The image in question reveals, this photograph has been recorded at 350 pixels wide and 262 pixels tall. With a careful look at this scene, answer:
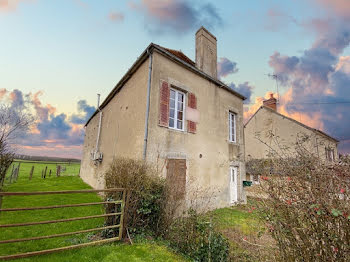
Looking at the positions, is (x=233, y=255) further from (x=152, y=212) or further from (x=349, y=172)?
(x=349, y=172)

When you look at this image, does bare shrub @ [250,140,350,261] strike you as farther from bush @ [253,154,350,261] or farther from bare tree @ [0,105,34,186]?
bare tree @ [0,105,34,186]

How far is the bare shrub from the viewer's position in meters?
1.82

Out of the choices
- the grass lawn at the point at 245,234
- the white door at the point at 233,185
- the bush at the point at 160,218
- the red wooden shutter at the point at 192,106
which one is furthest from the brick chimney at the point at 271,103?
the bush at the point at 160,218

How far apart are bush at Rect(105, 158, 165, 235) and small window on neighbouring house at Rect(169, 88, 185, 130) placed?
290 centimetres

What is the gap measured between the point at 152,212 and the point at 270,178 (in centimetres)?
311

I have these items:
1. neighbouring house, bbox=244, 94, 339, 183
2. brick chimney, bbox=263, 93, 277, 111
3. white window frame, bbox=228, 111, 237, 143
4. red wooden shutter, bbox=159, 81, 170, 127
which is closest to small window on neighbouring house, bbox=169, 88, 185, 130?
red wooden shutter, bbox=159, 81, 170, 127

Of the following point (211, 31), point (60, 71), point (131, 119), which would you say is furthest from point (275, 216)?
point (211, 31)

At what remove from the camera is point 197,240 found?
3.93 meters

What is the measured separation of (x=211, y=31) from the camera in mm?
10102

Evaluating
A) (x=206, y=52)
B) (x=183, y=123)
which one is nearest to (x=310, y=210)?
(x=183, y=123)

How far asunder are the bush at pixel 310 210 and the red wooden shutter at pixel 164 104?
4449mm

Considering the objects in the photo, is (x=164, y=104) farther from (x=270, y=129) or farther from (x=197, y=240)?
(x=270, y=129)

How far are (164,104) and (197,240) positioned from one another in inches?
182

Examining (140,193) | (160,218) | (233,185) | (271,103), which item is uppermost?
(271,103)
